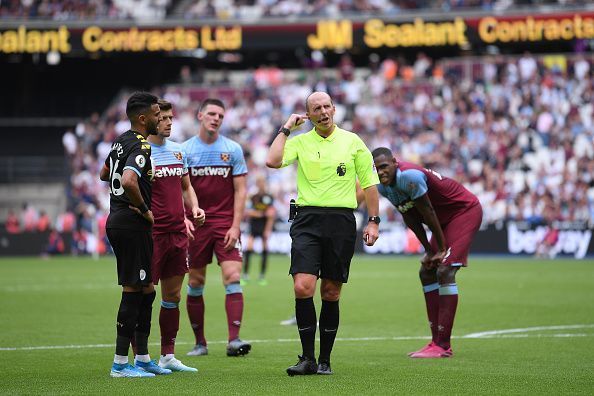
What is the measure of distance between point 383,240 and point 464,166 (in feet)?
13.8

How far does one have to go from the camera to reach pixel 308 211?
995 centimetres

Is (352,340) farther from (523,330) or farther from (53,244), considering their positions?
(53,244)

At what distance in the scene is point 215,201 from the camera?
12062 mm

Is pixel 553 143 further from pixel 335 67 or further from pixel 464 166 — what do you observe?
pixel 335 67

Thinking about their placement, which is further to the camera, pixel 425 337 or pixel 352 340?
pixel 425 337

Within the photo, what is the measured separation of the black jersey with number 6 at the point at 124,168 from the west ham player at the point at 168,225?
964 mm

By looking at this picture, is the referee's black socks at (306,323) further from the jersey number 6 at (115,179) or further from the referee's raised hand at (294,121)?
the jersey number 6 at (115,179)

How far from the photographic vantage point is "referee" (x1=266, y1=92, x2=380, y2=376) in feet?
32.2

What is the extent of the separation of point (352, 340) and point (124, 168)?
474 cm

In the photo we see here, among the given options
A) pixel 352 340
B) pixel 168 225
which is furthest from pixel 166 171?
pixel 352 340

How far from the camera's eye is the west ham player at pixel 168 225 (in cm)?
1055

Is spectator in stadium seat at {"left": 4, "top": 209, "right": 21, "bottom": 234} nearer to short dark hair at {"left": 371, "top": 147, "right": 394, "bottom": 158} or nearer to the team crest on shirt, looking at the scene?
short dark hair at {"left": 371, "top": 147, "right": 394, "bottom": 158}

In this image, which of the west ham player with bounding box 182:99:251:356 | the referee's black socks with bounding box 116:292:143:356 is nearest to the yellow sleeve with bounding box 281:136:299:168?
the referee's black socks with bounding box 116:292:143:356

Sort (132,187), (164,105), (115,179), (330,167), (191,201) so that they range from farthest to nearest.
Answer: (191,201), (164,105), (330,167), (115,179), (132,187)
